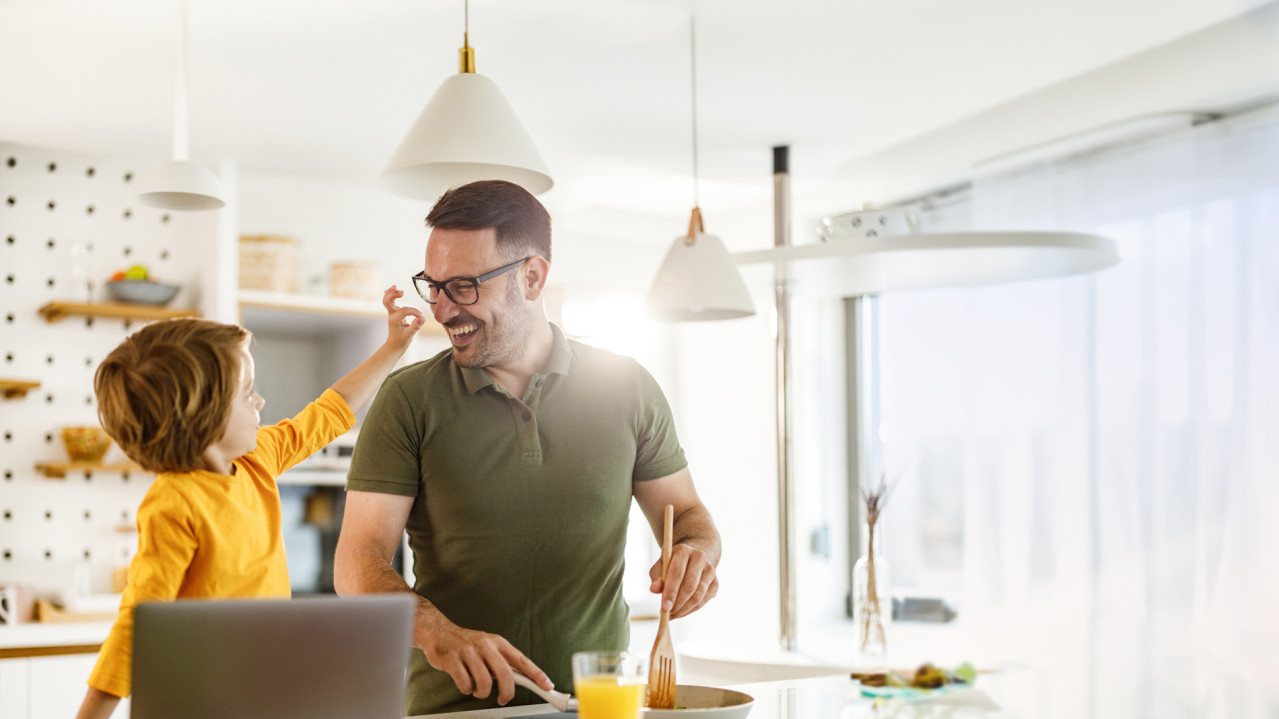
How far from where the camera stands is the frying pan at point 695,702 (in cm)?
129

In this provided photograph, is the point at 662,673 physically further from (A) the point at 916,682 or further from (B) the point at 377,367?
(B) the point at 377,367

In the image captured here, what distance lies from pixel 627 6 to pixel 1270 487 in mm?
2058

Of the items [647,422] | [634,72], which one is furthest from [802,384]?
[647,422]

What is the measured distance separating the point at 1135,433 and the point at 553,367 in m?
2.15

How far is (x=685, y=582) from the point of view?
1547mm

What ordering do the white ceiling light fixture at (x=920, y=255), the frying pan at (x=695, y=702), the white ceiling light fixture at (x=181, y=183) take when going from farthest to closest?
the white ceiling light fixture at (x=181, y=183) < the white ceiling light fixture at (x=920, y=255) < the frying pan at (x=695, y=702)

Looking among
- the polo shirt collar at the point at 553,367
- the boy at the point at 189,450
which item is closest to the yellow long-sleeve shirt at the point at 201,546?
the boy at the point at 189,450

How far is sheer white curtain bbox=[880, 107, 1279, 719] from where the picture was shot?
2971mm

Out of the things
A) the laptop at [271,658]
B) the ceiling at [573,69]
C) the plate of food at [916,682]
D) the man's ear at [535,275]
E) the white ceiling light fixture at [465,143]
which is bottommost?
the plate of food at [916,682]

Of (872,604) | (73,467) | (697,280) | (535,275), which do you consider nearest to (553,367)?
(535,275)

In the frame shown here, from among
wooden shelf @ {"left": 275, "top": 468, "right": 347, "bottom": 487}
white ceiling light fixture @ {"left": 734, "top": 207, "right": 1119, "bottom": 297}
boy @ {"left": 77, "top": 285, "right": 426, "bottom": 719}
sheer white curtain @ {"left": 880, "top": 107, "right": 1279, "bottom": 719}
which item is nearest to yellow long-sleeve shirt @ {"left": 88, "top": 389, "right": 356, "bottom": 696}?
boy @ {"left": 77, "top": 285, "right": 426, "bottom": 719}

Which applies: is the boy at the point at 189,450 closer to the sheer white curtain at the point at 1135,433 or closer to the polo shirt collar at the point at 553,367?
the polo shirt collar at the point at 553,367

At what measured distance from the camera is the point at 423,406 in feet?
5.72

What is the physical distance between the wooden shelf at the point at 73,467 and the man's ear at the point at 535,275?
7.90 feet
